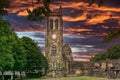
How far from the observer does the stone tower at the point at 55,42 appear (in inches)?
5753

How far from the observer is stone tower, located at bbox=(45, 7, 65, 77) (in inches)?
5753

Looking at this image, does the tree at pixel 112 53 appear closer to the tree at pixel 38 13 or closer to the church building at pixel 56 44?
the church building at pixel 56 44

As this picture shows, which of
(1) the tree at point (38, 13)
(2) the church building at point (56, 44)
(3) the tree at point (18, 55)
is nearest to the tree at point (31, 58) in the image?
(3) the tree at point (18, 55)

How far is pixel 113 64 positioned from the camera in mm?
127750

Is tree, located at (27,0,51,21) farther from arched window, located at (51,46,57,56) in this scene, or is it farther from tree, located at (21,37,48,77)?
arched window, located at (51,46,57,56)

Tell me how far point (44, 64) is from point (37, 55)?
9.61 meters

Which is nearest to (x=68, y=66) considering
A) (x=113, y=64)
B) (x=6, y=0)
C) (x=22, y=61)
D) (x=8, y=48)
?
(x=113, y=64)

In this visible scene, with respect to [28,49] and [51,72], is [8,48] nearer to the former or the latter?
[28,49]

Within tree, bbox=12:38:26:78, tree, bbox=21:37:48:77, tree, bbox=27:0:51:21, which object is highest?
tree, bbox=27:0:51:21

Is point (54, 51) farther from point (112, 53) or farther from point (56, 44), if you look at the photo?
point (112, 53)

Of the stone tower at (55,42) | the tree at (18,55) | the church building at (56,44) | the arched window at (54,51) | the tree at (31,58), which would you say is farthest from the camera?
the arched window at (54,51)

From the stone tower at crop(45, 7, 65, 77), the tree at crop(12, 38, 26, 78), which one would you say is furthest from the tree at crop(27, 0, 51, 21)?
the stone tower at crop(45, 7, 65, 77)

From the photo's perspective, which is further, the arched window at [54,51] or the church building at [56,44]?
the arched window at [54,51]

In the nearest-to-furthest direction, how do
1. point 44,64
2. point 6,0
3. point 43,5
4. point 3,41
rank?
1. point 43,5
2. point 6,0
3. point 3,41
4. point 44,64
